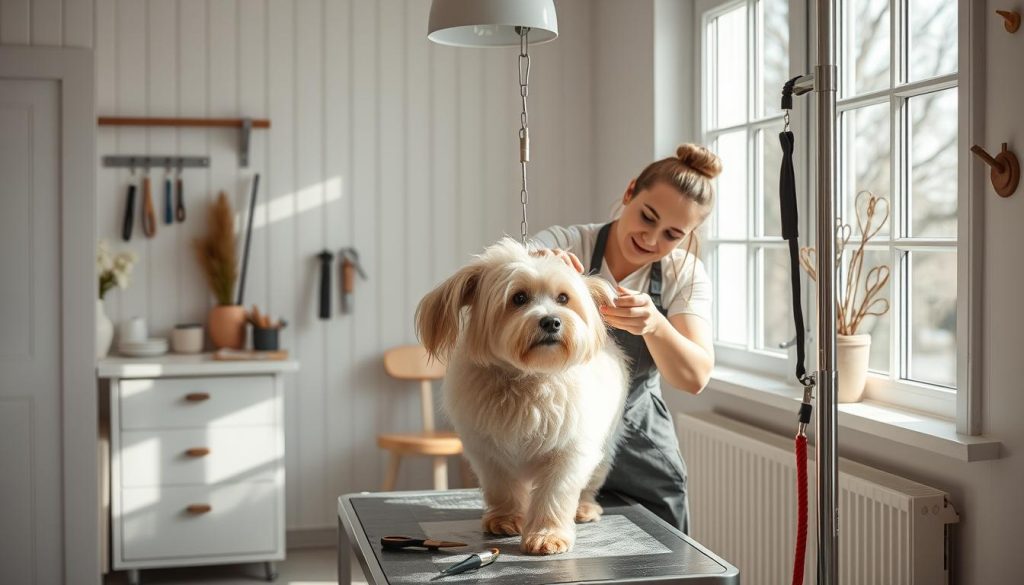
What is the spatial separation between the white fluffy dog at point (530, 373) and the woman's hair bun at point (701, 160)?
48cm

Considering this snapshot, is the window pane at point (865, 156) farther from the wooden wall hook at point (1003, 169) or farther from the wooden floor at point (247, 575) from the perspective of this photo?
the wooden floor at point (247, 575)

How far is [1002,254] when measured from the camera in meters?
2.27

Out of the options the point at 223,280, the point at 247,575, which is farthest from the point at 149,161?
the point at 247,575

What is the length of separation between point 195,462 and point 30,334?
0.77 m

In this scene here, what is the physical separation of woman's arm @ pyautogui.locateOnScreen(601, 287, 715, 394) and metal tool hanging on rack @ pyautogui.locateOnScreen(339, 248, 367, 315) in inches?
101

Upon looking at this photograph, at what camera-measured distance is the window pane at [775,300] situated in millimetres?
3432

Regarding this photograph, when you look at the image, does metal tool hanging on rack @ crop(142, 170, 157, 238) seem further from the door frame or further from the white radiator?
the white radiator

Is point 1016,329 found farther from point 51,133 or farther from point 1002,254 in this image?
point 51,133

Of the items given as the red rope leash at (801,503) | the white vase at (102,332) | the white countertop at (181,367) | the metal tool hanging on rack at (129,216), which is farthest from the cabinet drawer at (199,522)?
the red rope leash at (801,503)

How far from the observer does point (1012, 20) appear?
2.20 meters

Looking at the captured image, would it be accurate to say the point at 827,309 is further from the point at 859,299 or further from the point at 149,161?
the point at 149,161

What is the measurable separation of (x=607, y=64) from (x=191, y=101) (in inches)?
70.7

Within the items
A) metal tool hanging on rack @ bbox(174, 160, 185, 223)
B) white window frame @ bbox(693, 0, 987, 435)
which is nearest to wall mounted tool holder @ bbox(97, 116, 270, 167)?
metal tool hanging on rack @ bbox(174, 160, 185, 223)

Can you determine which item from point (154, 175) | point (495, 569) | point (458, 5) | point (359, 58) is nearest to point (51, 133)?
point (154, 175)
